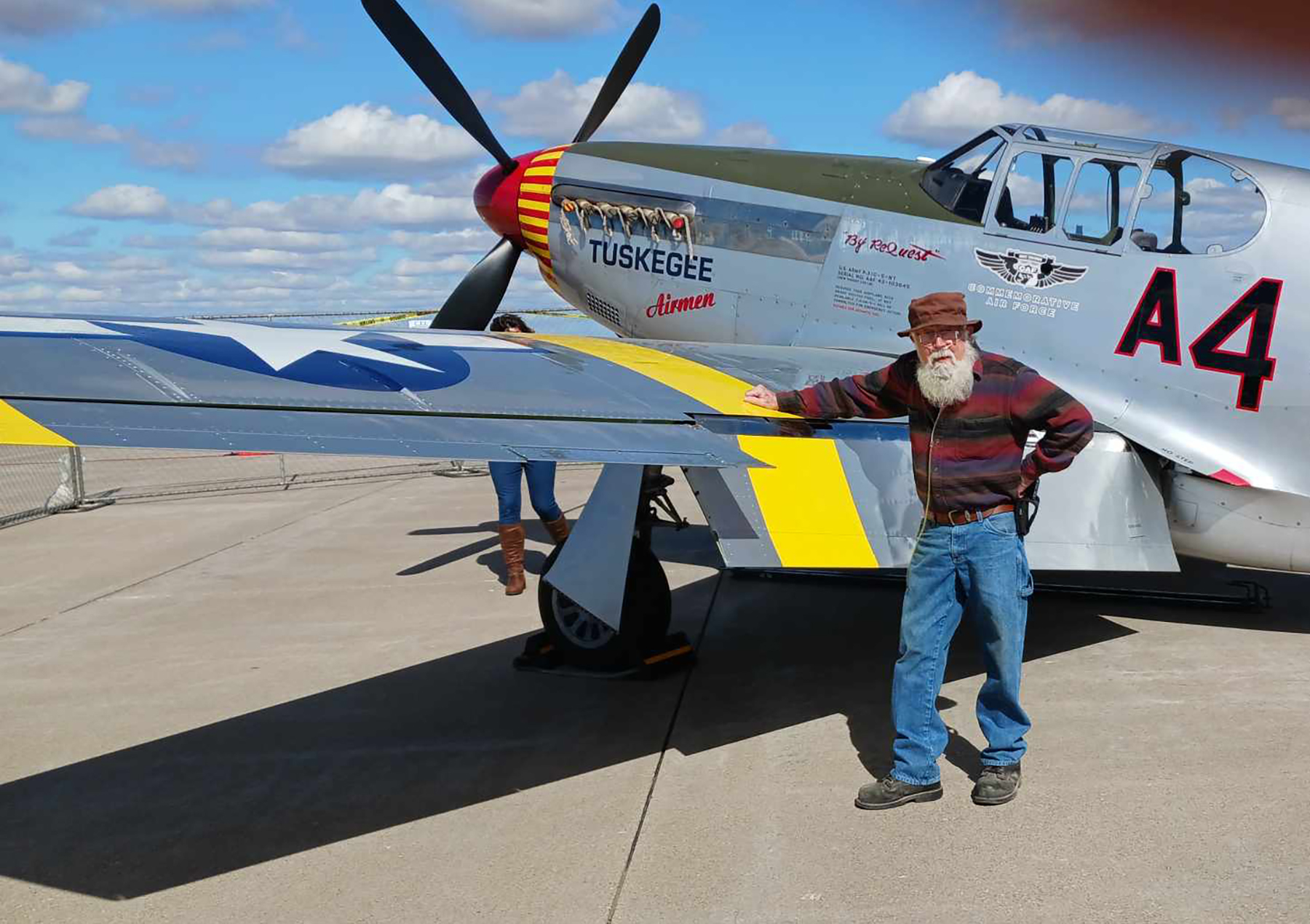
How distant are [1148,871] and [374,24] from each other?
7.70 meters

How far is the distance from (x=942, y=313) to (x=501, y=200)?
539cm

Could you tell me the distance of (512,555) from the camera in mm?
7848

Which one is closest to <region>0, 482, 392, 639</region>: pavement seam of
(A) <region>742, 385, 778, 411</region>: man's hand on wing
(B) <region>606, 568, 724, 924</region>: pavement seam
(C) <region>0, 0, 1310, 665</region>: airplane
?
(C) <region>0, 0, 1310, 665</region>: airplane

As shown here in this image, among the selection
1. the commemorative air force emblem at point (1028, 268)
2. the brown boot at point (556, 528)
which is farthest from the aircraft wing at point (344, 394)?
the brown boot at point (556, 528)

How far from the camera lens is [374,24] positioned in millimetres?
8469

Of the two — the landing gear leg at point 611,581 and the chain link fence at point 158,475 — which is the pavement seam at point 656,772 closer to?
the landing gear leg at point 611,581

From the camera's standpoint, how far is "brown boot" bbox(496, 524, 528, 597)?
7.85 meters

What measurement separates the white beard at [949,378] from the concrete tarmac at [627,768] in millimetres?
1494

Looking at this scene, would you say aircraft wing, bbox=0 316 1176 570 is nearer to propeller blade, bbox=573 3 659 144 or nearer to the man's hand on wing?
the man's hand on wing

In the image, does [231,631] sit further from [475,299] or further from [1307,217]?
[1307,217]

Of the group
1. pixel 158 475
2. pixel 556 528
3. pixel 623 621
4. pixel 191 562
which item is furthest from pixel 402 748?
pixel 158 475

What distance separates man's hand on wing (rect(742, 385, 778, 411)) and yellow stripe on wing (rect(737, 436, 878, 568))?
0.45ft

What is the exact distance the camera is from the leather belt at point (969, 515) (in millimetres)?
3996

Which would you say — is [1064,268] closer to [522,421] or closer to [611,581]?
[611,581]
